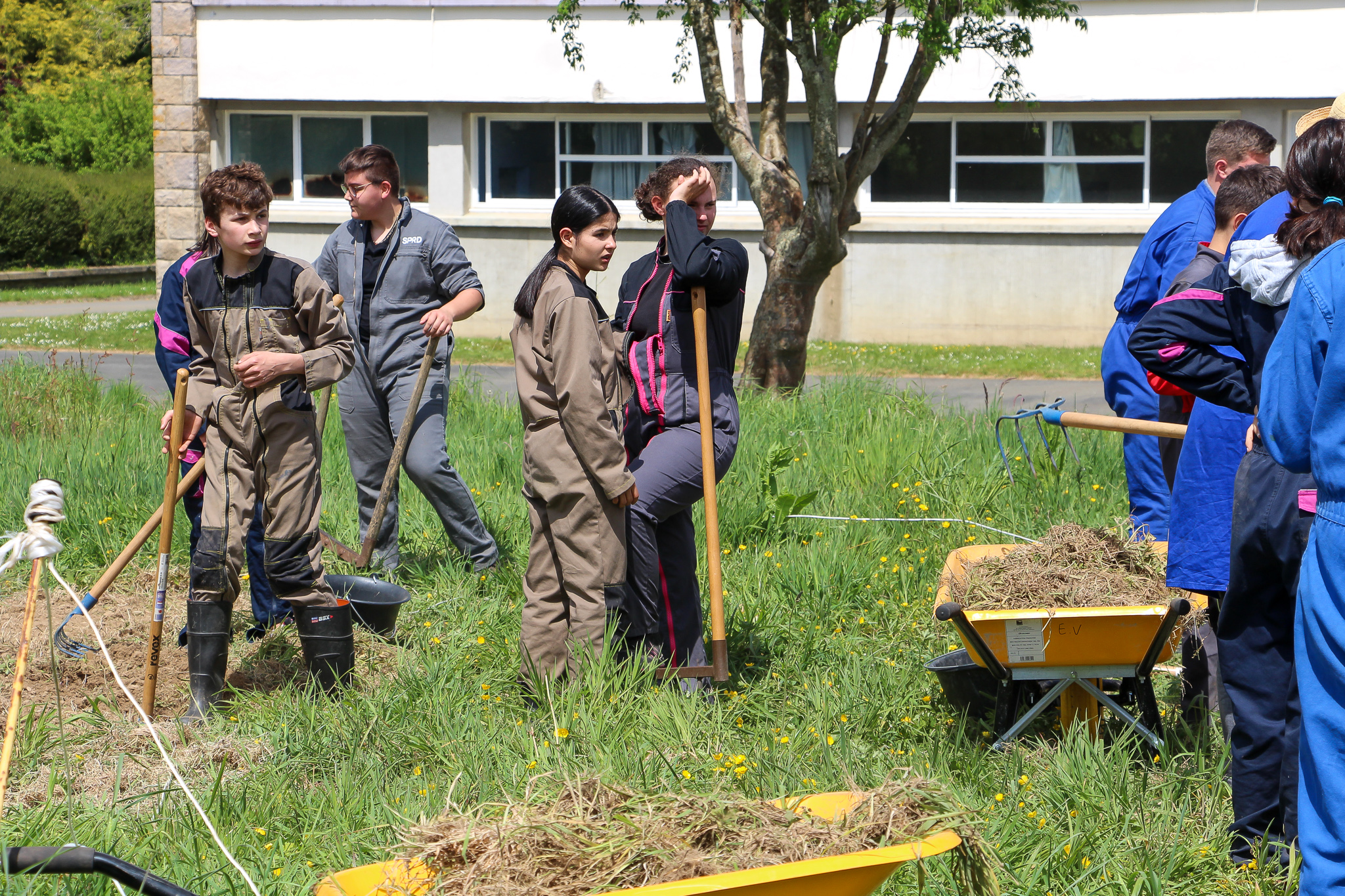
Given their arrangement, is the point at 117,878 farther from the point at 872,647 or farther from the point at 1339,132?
the point at 872,647

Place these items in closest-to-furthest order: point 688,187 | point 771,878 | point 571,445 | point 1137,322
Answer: point 771,878
point 571,445
point 688,187
point 1137,322

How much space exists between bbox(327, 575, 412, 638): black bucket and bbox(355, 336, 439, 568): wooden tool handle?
647mm

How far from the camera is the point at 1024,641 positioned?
3826 mm

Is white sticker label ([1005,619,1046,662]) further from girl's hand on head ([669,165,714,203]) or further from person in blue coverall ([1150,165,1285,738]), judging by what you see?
girl's hand on head ([669,165,714,203])

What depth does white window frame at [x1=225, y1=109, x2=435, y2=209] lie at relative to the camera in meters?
19.0

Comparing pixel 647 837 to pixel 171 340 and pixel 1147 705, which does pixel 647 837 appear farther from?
pixel 171 340

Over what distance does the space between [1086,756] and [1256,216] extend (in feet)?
5.52

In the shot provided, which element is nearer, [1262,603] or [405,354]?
[1262,603]

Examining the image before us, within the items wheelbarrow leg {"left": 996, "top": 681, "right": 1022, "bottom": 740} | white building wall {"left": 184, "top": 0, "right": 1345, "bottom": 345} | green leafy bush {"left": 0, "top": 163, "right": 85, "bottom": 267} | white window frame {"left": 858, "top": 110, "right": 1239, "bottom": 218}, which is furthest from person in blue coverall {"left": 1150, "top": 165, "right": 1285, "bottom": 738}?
green leafy bush {"left": 0, "top": 163, "right": 85, "bottom": 267}

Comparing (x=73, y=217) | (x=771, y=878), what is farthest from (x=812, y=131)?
(x=73, y=217)

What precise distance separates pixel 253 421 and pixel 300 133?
1586 cm

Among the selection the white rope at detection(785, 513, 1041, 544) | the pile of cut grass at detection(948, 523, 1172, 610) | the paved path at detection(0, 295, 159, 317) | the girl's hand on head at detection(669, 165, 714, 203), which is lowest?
the white rope at detection(785, 513, 1041, 544)

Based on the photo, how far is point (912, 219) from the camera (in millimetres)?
18438

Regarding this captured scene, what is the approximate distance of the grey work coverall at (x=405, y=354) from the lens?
250 inches
